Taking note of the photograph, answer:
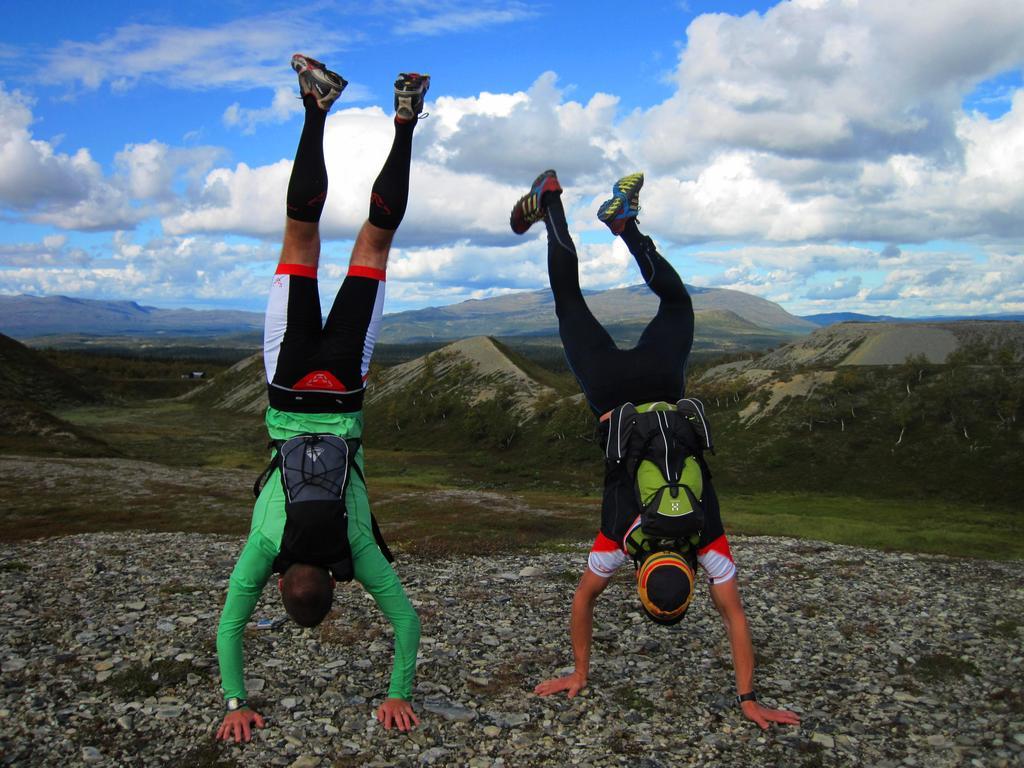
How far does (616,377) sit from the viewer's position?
8227mm

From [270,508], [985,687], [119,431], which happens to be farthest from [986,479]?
[119,431]

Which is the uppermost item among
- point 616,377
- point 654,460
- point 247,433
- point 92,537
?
point 616,377

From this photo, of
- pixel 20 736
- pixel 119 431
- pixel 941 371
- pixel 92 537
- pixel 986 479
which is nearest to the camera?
pixel 20 736

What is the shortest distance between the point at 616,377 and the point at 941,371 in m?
73.6

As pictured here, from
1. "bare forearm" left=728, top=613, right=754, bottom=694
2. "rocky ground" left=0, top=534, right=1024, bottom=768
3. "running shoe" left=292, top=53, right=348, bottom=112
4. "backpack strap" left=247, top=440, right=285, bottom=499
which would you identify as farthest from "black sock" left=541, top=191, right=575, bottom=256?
"rocky ground" left=0, top=534, right=1024, bottom=768

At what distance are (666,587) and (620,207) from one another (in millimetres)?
5165

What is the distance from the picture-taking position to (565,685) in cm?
902

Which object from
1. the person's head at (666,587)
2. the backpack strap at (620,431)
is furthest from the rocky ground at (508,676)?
the backpack strap at (620,431)

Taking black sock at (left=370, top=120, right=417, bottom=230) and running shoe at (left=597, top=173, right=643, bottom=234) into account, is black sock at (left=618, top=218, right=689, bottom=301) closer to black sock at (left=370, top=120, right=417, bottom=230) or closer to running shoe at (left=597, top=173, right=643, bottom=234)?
running shoe at (left=597, top=173, right=643, bottom=234)

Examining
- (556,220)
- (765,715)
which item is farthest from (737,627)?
(556,220)

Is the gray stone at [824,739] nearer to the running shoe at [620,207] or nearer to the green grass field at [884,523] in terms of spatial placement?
the running shoe at [620,207]

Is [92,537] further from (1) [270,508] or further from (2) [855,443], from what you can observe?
(2) [855,443]

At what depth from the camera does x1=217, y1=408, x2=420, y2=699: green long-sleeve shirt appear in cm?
690

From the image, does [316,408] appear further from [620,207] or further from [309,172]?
[620,207]
